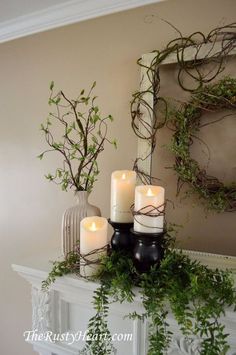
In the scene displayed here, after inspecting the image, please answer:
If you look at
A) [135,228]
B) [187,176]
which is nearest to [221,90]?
[187,176]

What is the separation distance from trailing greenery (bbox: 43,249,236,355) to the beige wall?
325mm

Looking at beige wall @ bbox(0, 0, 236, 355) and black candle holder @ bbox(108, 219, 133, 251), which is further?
beige wall @ bbox(0, 0, 236, 355)

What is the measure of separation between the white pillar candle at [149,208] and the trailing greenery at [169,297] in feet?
0.37

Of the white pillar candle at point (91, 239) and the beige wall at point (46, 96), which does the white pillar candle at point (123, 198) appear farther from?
the beige wall at point (46, 96)

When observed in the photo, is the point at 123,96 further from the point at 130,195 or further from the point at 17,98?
the point at 17,98

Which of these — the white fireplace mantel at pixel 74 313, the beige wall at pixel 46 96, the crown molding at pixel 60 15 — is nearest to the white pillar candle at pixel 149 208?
the white fireplace mantel at pixel 74 313

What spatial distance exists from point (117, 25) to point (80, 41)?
0.75 ft

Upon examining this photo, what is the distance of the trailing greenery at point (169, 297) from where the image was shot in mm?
826

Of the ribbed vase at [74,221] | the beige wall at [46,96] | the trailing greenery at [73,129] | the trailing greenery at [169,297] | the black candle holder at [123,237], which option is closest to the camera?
the trailing greenery at [169,297]

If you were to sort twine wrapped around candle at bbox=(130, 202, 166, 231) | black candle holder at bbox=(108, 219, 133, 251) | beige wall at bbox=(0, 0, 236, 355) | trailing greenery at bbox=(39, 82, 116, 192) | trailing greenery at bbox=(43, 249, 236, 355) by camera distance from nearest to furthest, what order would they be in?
trailing greenery at bbox=(43, 249, 236, 355)
twine wrapped around candle at bbox=(130, 202, 166, 231)
black candle holder at bbox=(108, 219, 133, 251)
beige wall at bbox=(0, 0, 236, 355)
trailing greenery at bbox=(39, 82, 116, 192)

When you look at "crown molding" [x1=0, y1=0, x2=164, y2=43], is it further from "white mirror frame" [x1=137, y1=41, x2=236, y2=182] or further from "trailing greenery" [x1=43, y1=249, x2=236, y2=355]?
"trailing greenery" [x1=43, y1=249, x2=236, y2=355]

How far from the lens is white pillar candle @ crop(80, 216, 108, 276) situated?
1049 millimetres

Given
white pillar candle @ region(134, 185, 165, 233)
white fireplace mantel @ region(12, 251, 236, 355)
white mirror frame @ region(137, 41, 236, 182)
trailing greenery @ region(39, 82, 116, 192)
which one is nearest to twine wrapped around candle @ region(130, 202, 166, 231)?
white pillar candle @ region(134, 185, 165, 233)

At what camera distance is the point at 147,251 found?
0.98 m
